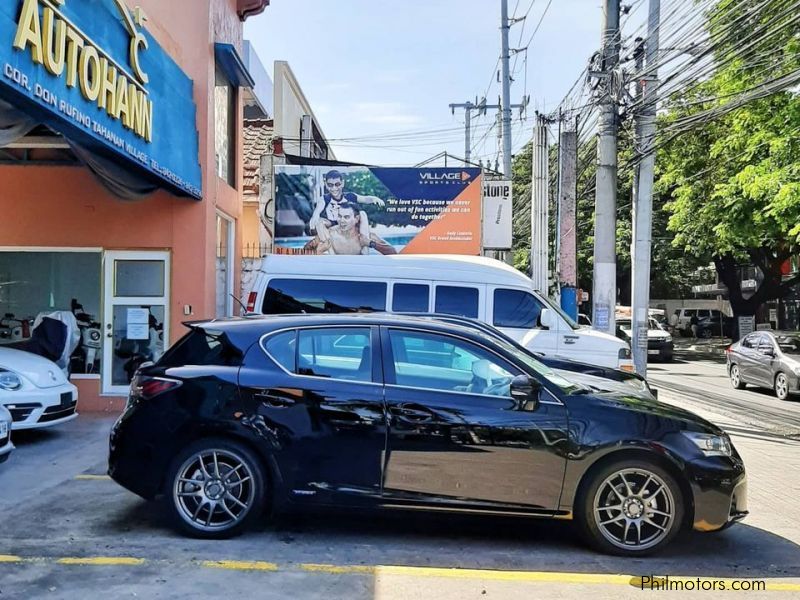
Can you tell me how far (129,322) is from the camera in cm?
1064

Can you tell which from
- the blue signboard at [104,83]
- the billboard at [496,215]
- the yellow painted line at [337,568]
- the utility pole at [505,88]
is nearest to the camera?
the yellow painted line at [337,568]

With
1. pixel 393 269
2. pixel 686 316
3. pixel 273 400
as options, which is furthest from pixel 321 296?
pixel 686 316

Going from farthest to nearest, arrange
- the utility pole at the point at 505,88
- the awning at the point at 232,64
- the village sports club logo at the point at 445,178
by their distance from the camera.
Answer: the utility pole at the point at 505,88 → the village sports club logo at the point at 445,178 → the awning at the point at 232,64

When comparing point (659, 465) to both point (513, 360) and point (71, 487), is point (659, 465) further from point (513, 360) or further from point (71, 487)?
point (71, 487)

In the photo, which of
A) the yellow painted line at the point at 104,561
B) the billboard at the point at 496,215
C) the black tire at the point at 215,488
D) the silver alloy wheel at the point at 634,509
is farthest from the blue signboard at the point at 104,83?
the billboard at the point at 496,215

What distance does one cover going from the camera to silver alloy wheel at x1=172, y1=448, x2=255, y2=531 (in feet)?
16.7

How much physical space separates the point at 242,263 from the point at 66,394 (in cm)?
531

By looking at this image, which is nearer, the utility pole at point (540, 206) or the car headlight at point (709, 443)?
the car headlight at point (709, 443)

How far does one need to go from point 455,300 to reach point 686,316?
44.1m

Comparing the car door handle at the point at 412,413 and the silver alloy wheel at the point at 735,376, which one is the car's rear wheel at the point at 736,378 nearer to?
the silver alloy wheel at the point at 735,376

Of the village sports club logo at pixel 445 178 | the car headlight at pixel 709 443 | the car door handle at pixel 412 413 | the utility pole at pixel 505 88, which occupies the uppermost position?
the utility pole at pixel 505 88

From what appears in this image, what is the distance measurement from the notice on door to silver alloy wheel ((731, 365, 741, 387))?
13.6m

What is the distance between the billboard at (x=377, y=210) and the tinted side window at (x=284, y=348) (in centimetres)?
1074

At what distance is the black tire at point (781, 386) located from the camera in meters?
15.0
